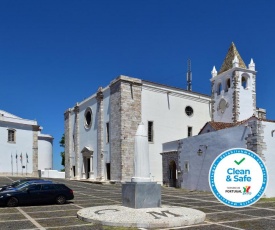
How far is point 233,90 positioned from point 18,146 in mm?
28532

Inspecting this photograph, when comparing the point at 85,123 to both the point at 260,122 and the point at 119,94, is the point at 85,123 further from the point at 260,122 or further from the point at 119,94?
the point at 260,122

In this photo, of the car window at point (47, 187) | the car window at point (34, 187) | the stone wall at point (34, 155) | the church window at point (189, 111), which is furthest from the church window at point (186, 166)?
the stone wall at point (34, 155)

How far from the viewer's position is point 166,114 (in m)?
36.0

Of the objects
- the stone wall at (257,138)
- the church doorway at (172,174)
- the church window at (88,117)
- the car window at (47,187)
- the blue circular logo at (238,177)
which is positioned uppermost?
the church window at (88,117)

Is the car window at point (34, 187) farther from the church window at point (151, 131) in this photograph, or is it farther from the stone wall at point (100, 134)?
the church window at point (151, 131)

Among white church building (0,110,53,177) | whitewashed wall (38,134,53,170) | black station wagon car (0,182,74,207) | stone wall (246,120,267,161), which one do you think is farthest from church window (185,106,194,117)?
whitewashed wall (38,134,53,170)

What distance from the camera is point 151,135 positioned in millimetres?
34812

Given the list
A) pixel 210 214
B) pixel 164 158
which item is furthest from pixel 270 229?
pixel 164 158

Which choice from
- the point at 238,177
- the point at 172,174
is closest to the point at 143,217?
the point at 238,177

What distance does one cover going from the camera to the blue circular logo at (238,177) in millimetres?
6848

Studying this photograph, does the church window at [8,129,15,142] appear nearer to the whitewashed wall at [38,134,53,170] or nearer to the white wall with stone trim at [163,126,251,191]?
the whitewashed wall at [38,134,53,170]

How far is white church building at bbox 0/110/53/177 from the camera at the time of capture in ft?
140

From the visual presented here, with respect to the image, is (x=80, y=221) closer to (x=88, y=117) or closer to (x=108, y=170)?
(x=108, y=170)

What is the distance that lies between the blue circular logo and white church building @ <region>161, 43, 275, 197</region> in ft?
46.7
